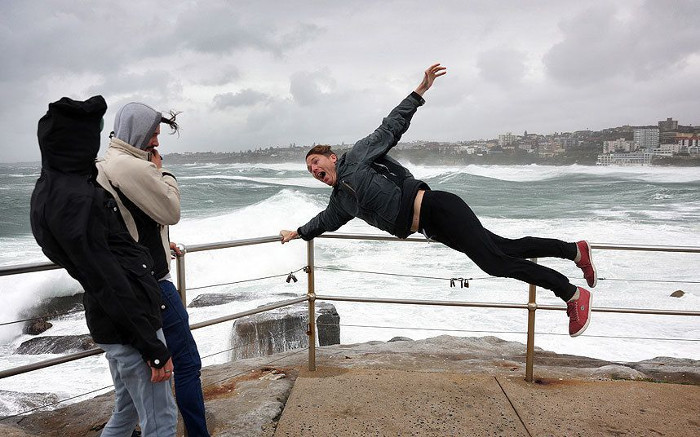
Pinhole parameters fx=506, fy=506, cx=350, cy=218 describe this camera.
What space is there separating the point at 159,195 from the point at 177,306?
52cm

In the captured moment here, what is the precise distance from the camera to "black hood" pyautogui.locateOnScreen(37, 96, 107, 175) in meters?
1.48

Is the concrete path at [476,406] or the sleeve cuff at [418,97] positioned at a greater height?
the sleeve cuff at [418,97]

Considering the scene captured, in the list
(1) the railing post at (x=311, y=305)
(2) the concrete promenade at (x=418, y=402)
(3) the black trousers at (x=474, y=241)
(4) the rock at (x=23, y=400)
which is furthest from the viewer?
(4) the rock at (x=23, y=400)

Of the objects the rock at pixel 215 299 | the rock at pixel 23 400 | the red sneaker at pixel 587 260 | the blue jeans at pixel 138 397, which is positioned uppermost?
the red sneaker at pixel 587 260

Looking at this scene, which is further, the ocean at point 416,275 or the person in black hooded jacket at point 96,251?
the ocean at point 416,275

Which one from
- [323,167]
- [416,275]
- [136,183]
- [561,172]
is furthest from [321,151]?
[561,172]

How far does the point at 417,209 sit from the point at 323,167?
57 cm

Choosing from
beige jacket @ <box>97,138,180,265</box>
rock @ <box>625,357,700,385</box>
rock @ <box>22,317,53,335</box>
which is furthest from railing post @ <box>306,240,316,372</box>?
rock @ <box>22,317,53,335</box>

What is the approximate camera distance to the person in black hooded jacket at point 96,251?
1467 millimetres

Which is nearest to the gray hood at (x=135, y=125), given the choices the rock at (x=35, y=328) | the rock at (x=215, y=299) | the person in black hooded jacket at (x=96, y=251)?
the person in black hooded jacket at (x=96, y=251)

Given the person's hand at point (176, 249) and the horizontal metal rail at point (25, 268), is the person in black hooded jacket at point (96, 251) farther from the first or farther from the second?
the person's hand at point (176, 249)

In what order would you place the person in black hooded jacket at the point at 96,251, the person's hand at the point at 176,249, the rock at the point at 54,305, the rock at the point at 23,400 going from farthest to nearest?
the rock at the point at 54,305 < the rock at the point at 23,400 < the person's hand at the point at 176,249 < the person in black hooded jacket at the point at 96,251

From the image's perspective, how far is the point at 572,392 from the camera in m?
3.01

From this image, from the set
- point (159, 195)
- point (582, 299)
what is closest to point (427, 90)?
point (582, 299)
